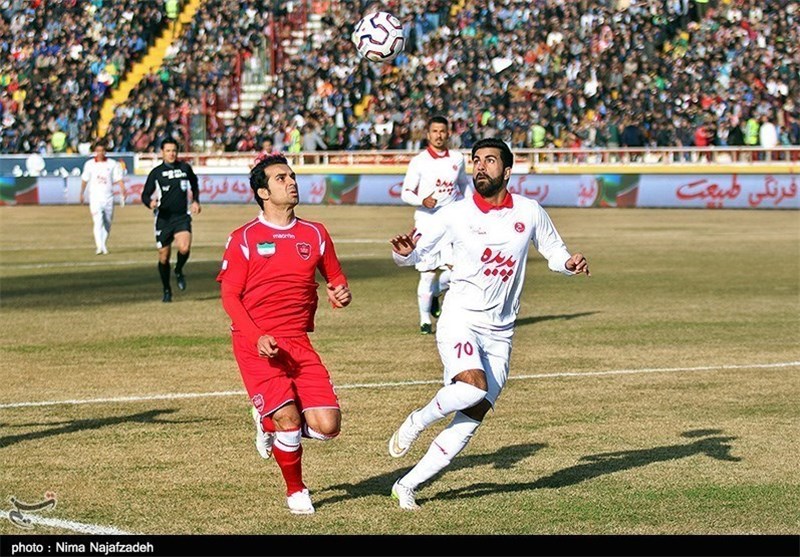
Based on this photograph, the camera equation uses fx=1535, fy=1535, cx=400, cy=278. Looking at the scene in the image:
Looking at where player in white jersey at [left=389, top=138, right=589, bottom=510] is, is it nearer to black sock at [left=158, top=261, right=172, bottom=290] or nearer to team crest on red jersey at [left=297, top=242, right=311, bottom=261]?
team crest on red jersey at [left=297, top=242, right=311, bottom=261]

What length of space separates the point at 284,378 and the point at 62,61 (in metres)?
52.9

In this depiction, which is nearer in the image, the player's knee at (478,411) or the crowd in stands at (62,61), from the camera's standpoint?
the player's knee at (478,411)

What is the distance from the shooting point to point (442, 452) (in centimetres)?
871

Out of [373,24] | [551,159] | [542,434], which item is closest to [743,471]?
[542,434]

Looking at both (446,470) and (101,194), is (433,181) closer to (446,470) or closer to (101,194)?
(446,470)

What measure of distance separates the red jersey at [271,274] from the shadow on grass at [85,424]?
308cm

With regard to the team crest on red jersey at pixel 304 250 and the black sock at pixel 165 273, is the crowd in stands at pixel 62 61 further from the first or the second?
the team crest on red jersey at pixel 304 250

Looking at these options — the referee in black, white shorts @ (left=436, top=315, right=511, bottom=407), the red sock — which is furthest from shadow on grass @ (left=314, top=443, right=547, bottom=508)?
the referee in black

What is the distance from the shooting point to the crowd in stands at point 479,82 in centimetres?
4341

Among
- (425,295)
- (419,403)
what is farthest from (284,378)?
(425,295)

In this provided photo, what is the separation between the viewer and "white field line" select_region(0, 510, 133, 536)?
8102 mm

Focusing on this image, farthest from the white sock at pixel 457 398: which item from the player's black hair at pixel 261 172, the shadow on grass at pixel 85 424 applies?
the shadow on grass at pixel 85 424

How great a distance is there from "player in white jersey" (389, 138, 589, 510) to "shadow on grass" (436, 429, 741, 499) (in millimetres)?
479

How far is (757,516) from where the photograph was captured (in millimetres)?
8500
